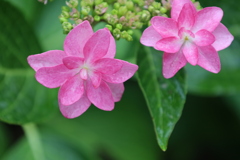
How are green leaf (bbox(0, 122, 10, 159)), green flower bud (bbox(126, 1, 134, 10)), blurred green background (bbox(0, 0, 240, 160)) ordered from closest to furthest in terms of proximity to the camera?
1. green flower bud (bbox(126, 1, 134, 10))
2. blurred green background (bbox(0, 0, 240, 160))
3. green leaf (bbox(0, 122, 10, 159))

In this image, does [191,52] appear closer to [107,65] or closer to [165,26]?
[165,26]

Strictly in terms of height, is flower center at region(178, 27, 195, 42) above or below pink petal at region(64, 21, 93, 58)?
below

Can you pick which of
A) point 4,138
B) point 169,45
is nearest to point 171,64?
point 169,45

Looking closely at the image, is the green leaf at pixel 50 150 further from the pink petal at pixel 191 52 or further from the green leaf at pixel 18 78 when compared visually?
the pink petal at pixel 191 52

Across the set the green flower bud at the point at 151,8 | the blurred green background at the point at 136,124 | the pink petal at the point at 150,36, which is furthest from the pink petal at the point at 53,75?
the blurred green background at the point at 136,124

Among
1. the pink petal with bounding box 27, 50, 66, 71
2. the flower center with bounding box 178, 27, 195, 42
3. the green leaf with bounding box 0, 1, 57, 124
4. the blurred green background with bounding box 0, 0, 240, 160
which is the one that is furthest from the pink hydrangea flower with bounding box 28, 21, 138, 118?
the blurred green background with bounding box 0, 0, 240, 160

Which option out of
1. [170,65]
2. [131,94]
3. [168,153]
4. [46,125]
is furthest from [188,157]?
[170,65]

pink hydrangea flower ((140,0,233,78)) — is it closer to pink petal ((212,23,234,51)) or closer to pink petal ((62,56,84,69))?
pink petal ((212,23,234,51))
